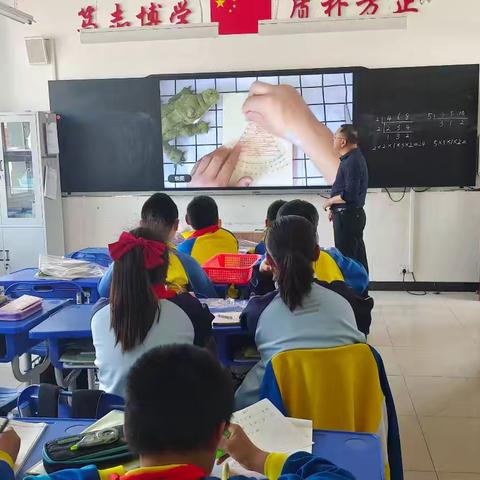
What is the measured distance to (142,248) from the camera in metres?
1.88

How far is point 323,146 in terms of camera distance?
18.6 feet

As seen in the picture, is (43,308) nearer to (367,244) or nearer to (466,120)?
(367,244)

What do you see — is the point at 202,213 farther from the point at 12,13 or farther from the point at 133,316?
the point at 12,13

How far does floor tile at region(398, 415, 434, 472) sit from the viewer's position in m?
2.63

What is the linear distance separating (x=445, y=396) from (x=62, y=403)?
230 centimetres

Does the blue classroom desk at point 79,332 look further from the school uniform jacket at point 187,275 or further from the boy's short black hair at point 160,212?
the boy's short black hair at point 160,212

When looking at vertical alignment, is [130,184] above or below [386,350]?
above

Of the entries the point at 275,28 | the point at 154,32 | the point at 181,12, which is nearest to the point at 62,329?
the point at 154,32

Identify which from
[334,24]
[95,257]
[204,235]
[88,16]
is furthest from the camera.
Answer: [88,16]

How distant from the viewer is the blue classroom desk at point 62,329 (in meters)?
2.40

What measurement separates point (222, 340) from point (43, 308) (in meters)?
0.93

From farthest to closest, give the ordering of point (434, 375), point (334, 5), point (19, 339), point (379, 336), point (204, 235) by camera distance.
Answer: point (334, 5) → point (379, 336) → point (434, 375) → point (204, 235) → point (19, 339)

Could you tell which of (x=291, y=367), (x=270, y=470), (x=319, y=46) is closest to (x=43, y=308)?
(x=291, y=367)

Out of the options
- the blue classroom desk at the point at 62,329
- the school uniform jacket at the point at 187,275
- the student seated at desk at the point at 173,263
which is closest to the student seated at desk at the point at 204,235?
the student seated at desk at the point at 173,263
